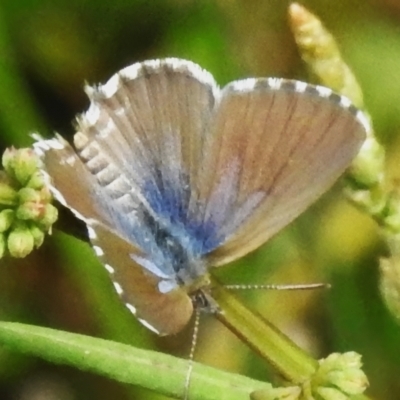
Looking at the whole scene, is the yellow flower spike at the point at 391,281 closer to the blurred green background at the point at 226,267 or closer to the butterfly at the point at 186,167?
the butterfly at the point at 186,167

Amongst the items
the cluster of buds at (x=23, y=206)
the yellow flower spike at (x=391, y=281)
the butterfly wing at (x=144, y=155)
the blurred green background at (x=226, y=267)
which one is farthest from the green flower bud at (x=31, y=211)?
the blurred green background at (x=226, y=267)

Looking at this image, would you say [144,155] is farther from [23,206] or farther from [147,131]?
[23,206]

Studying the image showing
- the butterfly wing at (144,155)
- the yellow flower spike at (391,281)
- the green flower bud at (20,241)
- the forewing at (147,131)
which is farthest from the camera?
the forewing at (147,131)

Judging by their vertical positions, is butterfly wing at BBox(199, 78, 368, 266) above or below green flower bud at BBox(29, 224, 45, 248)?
above

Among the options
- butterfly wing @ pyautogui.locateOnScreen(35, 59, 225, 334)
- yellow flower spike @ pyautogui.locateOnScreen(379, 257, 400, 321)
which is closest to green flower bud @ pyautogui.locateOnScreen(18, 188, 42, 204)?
butterfly wing @ pyautogui.locateOnScreen(35, 59, 225, 334)

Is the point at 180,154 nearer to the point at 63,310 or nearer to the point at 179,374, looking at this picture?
the point at 179,374

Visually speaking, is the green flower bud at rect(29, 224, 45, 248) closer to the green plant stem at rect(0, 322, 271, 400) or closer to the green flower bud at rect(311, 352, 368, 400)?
the green plant stem at rect(0, 322, 271, 400)
